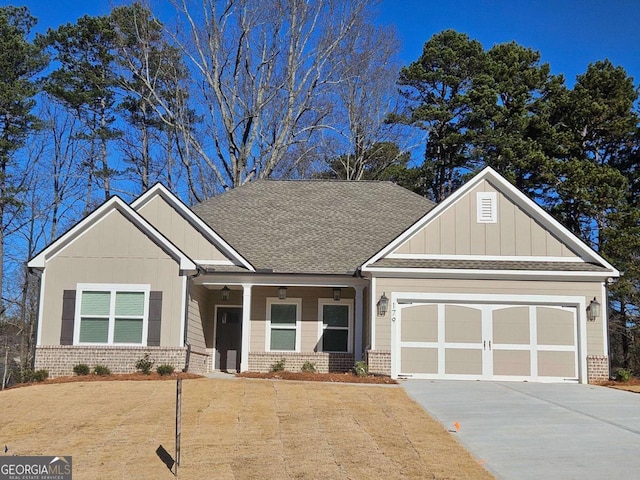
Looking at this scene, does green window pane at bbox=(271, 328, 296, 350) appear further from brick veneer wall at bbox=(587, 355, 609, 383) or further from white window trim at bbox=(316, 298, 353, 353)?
brick veneer wall at bbox=(587, 355, 609, 383)

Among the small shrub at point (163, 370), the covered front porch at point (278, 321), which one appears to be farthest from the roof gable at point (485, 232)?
the small shrub at point (163, 370)

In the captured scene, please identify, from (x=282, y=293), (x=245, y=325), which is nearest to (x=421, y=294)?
(x=282, y=293)

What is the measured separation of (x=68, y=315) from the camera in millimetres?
17031

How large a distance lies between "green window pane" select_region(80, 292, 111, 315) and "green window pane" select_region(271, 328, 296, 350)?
4640 mm

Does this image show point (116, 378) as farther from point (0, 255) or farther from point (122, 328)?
point (0, 255)

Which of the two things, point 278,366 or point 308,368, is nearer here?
point 308,368

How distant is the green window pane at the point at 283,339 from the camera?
19.4m

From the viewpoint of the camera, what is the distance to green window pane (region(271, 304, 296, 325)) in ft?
64.3

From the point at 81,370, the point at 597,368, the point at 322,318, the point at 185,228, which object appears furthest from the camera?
the point at 322,318

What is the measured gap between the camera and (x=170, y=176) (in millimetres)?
37969

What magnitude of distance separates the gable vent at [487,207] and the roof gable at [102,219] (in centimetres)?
724

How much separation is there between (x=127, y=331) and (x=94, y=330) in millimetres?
800

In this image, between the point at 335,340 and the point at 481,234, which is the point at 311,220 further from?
the point at 481,234

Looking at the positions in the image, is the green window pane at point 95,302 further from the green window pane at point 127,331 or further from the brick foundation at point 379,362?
the brick foundation at point 379,362
